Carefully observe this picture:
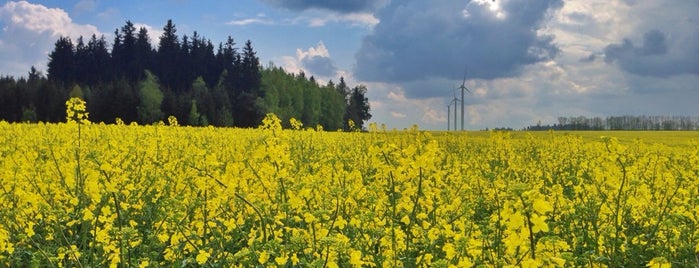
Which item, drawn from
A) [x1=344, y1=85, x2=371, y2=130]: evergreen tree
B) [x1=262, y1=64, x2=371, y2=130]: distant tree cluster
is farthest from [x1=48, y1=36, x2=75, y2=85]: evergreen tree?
[x1=344, y1=85, x2=371, y2=130]: evergreen tree

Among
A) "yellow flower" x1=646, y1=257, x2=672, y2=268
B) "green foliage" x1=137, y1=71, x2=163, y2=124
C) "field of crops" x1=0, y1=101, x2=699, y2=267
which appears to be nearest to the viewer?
"yellow flower" x1=646, y1=257, x2=672, y2=268

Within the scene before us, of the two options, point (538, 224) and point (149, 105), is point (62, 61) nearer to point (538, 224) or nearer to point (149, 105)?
point (149, 105)

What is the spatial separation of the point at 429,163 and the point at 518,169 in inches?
324

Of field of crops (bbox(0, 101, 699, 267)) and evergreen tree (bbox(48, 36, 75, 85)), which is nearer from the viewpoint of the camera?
field of crops (bbox(0, 101, 699, 267))

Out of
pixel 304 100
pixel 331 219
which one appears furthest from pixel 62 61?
pixel 331 219

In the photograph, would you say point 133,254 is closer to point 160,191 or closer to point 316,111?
point 160,191

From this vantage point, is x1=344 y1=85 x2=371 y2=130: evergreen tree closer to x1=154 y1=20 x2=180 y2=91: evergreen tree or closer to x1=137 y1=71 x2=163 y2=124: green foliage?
x1=154 y1=20 x2=180 y2=91: evergreen tree

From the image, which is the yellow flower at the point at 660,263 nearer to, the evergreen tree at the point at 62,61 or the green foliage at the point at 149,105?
the green foliage at the point at 149,105

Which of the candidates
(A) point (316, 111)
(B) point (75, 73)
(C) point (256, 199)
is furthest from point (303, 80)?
(C) point (256, 199)

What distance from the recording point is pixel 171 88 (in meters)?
81.1

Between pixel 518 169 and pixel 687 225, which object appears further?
pixel 518 169

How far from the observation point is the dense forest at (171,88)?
55.7 meters

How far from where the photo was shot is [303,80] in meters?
79.6

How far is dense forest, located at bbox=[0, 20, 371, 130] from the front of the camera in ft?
183
